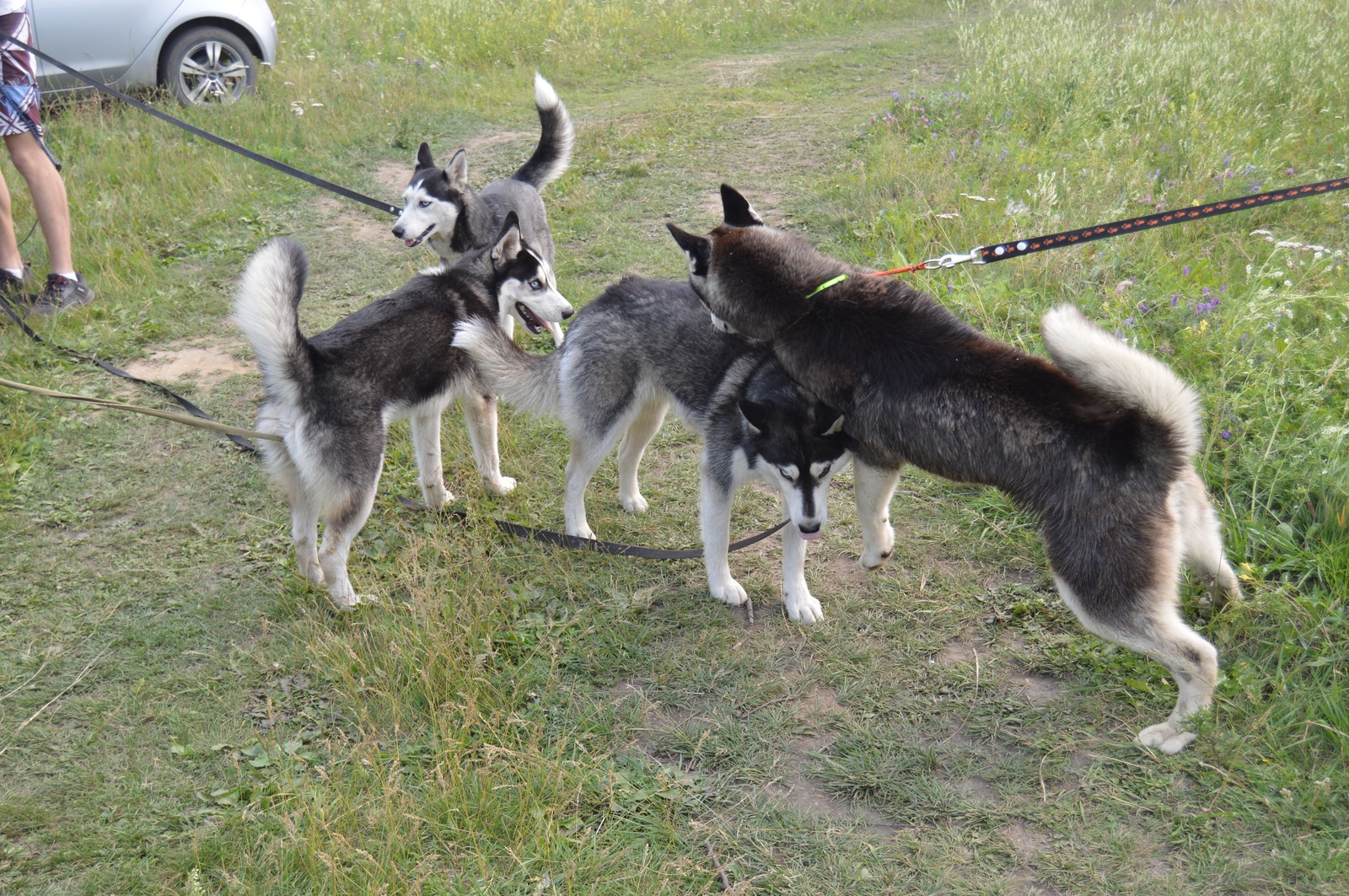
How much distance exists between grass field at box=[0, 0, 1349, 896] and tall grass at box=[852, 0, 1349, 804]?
0.03 meters

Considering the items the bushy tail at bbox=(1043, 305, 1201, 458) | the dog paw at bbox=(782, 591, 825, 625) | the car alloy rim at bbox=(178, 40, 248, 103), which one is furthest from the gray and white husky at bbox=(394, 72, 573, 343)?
the car alloy rim at bbox=(178, 40, 248, 103)

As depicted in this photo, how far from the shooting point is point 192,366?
17.5ft

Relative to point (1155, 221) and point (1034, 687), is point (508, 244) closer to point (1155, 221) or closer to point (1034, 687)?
point (1155, 221)

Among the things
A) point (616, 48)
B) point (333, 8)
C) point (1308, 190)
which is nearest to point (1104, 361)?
point (1308, 190)

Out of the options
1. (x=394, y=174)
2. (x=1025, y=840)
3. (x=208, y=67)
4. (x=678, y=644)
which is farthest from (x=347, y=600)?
(x=208, y=67)

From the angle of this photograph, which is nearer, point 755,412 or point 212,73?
point 755,412

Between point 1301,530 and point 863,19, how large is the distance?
13674mm

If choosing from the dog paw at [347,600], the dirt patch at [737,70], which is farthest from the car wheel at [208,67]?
the dog paw at [347,600]

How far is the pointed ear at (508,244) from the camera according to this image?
4211 millimetres

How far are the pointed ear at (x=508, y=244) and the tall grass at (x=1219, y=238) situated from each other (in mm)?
2359

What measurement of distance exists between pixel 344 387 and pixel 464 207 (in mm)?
2535

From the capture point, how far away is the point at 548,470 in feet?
15.0

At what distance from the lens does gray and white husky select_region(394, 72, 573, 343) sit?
545 centimetres

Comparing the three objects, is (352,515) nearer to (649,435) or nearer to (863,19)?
(649,435)
